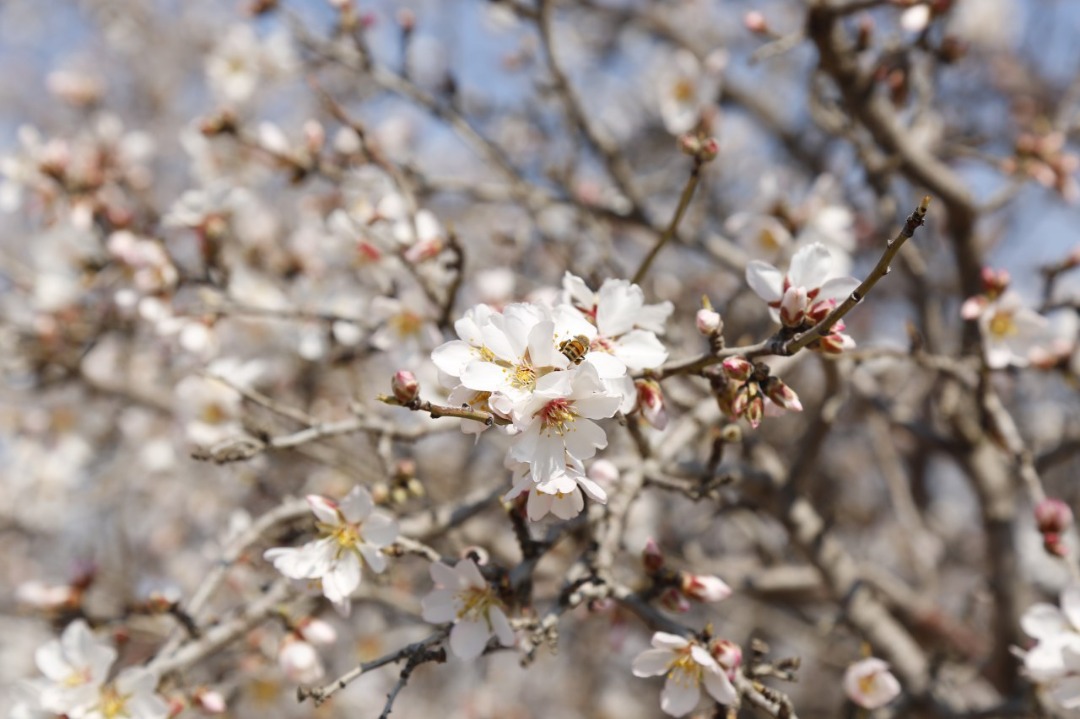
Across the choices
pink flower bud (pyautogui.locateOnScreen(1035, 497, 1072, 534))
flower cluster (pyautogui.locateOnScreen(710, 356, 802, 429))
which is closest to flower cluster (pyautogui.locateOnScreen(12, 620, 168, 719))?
flower cluster (pyautogui.locateOnScreen(710, 356, 802, 429))

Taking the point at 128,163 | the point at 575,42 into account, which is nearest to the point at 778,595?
the point at 128,163

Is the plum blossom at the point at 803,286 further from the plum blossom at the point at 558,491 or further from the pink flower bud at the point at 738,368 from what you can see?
the plum blossom at the point at 558,491

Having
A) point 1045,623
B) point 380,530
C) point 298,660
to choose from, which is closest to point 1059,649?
point 1045,623

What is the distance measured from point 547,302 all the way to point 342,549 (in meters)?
0.65

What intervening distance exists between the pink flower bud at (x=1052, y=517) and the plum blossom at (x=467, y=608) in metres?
1.40

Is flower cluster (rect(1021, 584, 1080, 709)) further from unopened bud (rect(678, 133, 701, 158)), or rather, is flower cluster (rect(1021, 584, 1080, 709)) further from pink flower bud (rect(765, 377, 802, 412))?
unopened bud (rect(678, 133, 701, 158))

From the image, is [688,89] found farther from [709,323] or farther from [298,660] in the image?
[298,660]

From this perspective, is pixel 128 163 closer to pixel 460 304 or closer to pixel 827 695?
pixel 460 304

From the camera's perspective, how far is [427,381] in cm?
234

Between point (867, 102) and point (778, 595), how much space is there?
1954 mm

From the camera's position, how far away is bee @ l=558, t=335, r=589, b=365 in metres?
1.36

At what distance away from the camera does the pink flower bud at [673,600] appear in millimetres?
1697

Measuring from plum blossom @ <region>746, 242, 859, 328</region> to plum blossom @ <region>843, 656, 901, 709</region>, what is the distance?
0.95 metres

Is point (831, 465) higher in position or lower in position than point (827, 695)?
higher
